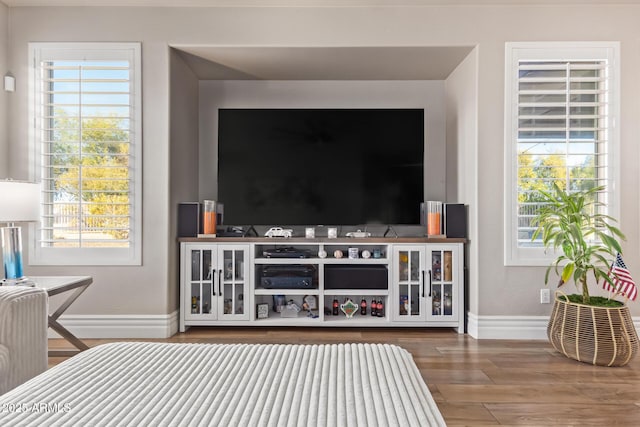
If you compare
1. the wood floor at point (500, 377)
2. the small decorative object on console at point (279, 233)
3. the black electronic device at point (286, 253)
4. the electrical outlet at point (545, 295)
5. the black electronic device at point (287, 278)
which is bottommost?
the wood floor at point (500, 377)

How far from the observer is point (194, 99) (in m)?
3.94

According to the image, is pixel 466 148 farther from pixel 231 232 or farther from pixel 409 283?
pixel 231 232

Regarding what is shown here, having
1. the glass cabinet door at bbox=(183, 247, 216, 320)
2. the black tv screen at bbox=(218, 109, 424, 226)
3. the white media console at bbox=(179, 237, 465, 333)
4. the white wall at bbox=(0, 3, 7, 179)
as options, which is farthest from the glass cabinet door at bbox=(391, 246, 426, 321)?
the white wall at bbox=(0, 3, 7, 179)

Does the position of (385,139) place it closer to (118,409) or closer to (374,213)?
(374,213)

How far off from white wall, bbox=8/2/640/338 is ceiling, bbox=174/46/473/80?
8 cm

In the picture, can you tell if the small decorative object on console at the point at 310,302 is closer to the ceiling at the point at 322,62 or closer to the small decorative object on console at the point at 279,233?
the small decorative object on console at the point at 279,233

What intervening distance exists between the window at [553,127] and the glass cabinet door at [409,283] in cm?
71

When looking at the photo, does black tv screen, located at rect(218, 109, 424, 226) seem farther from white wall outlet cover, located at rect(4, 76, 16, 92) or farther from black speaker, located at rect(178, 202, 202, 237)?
white wall outlet cover, located at rect(4, 76, 16, 92)

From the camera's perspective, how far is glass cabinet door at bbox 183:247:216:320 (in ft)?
11.4

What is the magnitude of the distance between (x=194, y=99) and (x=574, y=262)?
11.6 feet

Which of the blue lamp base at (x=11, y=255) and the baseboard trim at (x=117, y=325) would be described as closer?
the blue lamp base at (x=11, y=255)

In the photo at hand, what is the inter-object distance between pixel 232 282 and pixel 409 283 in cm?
152

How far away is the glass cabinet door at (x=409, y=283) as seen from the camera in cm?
347

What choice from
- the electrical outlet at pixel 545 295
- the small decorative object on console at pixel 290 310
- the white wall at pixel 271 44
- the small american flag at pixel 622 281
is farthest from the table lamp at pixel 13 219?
the small american flag at pixel 622 281
